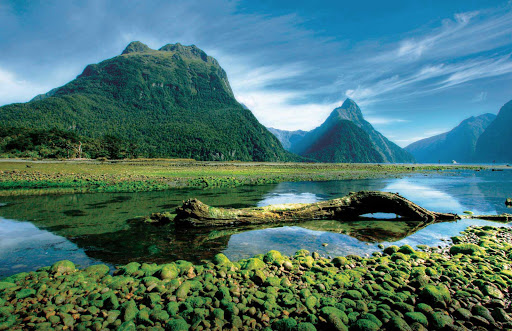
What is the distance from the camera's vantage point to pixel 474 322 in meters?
4.44

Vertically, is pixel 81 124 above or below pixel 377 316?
above

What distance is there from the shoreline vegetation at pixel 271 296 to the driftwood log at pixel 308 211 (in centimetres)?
449

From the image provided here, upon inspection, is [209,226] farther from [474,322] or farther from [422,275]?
[474,322]

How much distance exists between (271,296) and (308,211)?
8.26m

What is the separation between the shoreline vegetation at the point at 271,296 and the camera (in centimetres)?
432

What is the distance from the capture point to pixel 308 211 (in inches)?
512

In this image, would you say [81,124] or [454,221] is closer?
[454,221]

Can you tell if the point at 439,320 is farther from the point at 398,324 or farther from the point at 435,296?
the point at 398,324

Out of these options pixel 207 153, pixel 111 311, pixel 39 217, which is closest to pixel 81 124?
pixel 207 153

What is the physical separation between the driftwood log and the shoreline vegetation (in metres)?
4.49

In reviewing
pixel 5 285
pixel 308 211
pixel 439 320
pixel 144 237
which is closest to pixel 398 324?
pixel 439 320

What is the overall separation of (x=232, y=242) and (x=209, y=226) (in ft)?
7.69

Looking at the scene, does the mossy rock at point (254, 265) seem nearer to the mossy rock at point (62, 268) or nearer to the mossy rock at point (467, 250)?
the mossy rock at point (62, 268)

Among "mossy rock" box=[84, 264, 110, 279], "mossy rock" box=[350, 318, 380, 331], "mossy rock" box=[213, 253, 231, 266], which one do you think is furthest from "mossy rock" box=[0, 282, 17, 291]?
"mossy rock" box=[350, 318, 380, 331]
